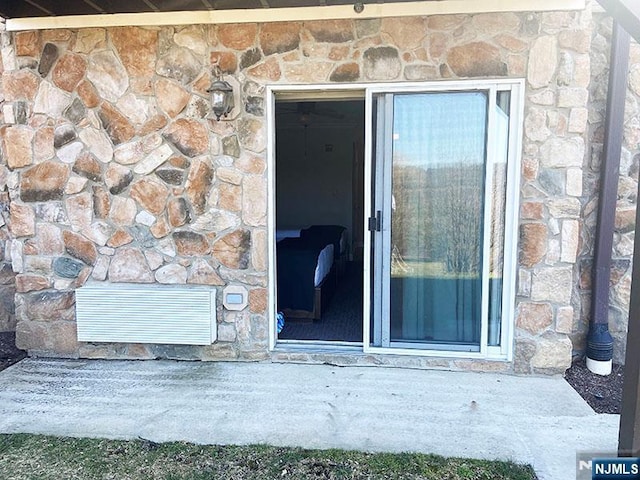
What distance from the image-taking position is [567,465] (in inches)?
87.7

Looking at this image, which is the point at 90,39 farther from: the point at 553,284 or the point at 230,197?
the point at 553,284

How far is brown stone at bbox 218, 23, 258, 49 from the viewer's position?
10.5 feet

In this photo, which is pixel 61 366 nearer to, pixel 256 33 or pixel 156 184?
pixel 156 184

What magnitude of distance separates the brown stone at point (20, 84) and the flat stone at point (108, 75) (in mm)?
442

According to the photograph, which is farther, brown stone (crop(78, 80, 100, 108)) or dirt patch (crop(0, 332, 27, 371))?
dirt patch (crop(0, 332, 27, 371))

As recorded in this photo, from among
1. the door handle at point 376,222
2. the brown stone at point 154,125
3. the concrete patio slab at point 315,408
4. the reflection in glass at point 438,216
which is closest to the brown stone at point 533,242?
the reflection in glass at point 438,216

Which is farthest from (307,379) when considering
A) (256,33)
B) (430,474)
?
(256,33)

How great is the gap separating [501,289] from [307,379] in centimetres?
155

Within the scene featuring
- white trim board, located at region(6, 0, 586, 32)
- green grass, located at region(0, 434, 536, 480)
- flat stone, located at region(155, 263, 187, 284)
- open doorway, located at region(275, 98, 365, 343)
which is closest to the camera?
green grass, located at region(0, 434, 536, 480)

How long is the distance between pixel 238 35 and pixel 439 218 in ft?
6.45

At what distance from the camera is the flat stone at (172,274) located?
3.45 m

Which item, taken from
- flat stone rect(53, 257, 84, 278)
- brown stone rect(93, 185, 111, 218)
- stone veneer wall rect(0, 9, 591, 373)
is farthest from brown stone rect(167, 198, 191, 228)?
flat stone rect(53, 257, 84, 278)

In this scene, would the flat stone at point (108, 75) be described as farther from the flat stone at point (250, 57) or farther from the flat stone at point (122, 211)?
the flat stone at point (250, 57)

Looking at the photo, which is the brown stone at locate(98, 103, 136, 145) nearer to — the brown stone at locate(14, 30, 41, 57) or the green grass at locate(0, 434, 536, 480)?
the brown stone at locate(14, 30, 41, 57)
